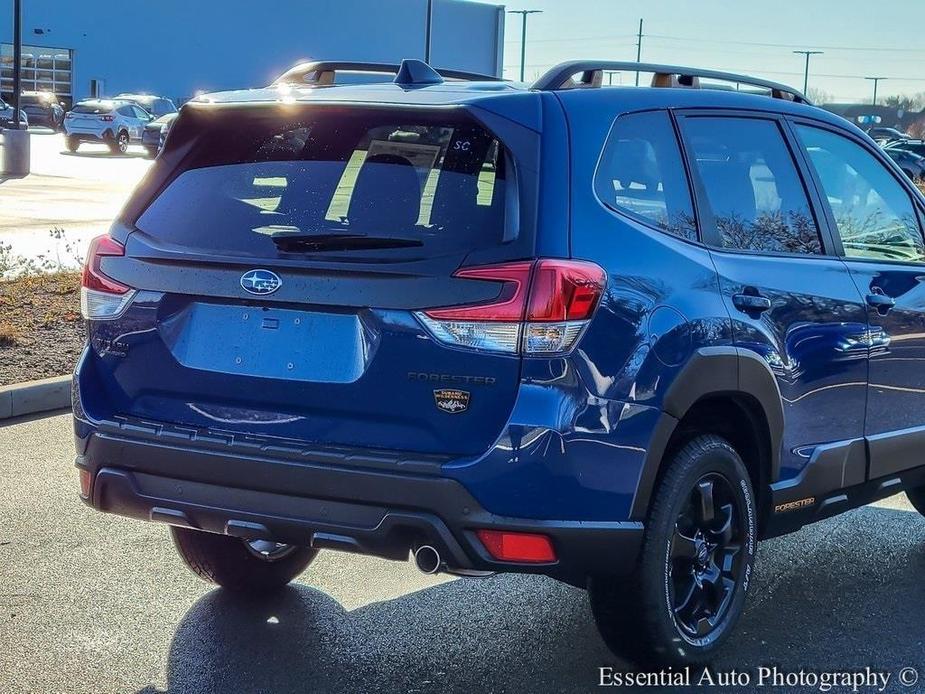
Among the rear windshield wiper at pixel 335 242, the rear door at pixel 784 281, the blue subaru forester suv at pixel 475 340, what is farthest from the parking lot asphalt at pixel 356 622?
the rear windshield wiper at pixel 335 242

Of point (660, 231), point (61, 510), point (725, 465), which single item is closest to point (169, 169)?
point (660, 231)

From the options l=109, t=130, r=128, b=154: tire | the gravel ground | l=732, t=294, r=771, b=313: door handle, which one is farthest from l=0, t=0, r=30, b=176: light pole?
l=732, t=294, r=771, b=313: door handle

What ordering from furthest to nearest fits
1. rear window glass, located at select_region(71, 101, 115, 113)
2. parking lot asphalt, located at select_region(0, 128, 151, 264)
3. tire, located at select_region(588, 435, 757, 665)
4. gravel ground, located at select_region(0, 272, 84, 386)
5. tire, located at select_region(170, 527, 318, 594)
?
rear window glass, located at select_region(71, 101, 115, 113), parking lot asphalt, located at select_region(0, 128, 151, 264), gravel ground, located at select_region(0, 272, 84, 386), tire, located at select_region(170, 527, 318, 594), tire, located at select_region(588, 435, 757, 665)

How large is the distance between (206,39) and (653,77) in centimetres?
7342

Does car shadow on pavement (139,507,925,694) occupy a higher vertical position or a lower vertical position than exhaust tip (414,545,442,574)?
lower

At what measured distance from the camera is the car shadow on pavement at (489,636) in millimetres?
4188

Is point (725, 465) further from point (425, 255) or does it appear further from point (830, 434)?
point (425, 255)

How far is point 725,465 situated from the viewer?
418 centimetres

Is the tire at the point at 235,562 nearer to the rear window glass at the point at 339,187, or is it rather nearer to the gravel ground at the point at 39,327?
the rear window glass at the point at 339,187

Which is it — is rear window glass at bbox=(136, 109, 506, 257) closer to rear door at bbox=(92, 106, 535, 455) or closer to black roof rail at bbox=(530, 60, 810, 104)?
rear door at bbox=(92, 106, 535, 455)

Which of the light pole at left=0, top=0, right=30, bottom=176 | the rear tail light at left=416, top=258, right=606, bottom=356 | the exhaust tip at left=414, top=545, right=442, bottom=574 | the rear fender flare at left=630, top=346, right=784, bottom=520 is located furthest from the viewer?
the light pole at left=0, top=0, right=30, bottom=176

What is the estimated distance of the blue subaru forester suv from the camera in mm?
3566

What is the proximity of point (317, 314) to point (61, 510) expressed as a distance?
9.00 feet

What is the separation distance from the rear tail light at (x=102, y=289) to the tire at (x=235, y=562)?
3.06 ft
